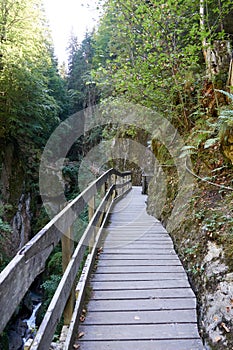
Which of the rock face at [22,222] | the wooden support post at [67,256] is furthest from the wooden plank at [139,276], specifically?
the rock face at [22,222]

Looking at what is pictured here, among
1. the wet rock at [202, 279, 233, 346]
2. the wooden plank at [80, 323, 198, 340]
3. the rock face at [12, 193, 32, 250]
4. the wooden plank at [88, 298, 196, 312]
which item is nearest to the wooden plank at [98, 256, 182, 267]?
the wooden plank at [88, 298, 196, 312]

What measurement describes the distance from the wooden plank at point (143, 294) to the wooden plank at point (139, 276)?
0.27m

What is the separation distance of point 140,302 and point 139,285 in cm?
36

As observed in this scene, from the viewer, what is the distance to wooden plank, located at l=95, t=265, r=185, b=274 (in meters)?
3.74

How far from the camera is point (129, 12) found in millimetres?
6230

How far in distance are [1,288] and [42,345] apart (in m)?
0.62

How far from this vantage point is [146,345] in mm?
2373

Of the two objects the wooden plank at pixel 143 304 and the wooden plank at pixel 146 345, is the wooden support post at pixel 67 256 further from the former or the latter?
the wooden plank at pixel 143 304

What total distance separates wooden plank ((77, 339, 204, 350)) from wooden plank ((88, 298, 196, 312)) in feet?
1.56

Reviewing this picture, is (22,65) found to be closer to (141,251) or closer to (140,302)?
(141,251)

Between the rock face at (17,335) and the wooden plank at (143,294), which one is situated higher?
the wooden plank at (143,294)

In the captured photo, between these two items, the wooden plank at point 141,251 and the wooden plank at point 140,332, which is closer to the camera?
the wooden plank at point 140,332

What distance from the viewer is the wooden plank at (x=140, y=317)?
2.69 m

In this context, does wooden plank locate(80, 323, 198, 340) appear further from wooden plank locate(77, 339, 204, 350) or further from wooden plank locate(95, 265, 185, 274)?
wooden plank locate(95, 265, 185, 274)
